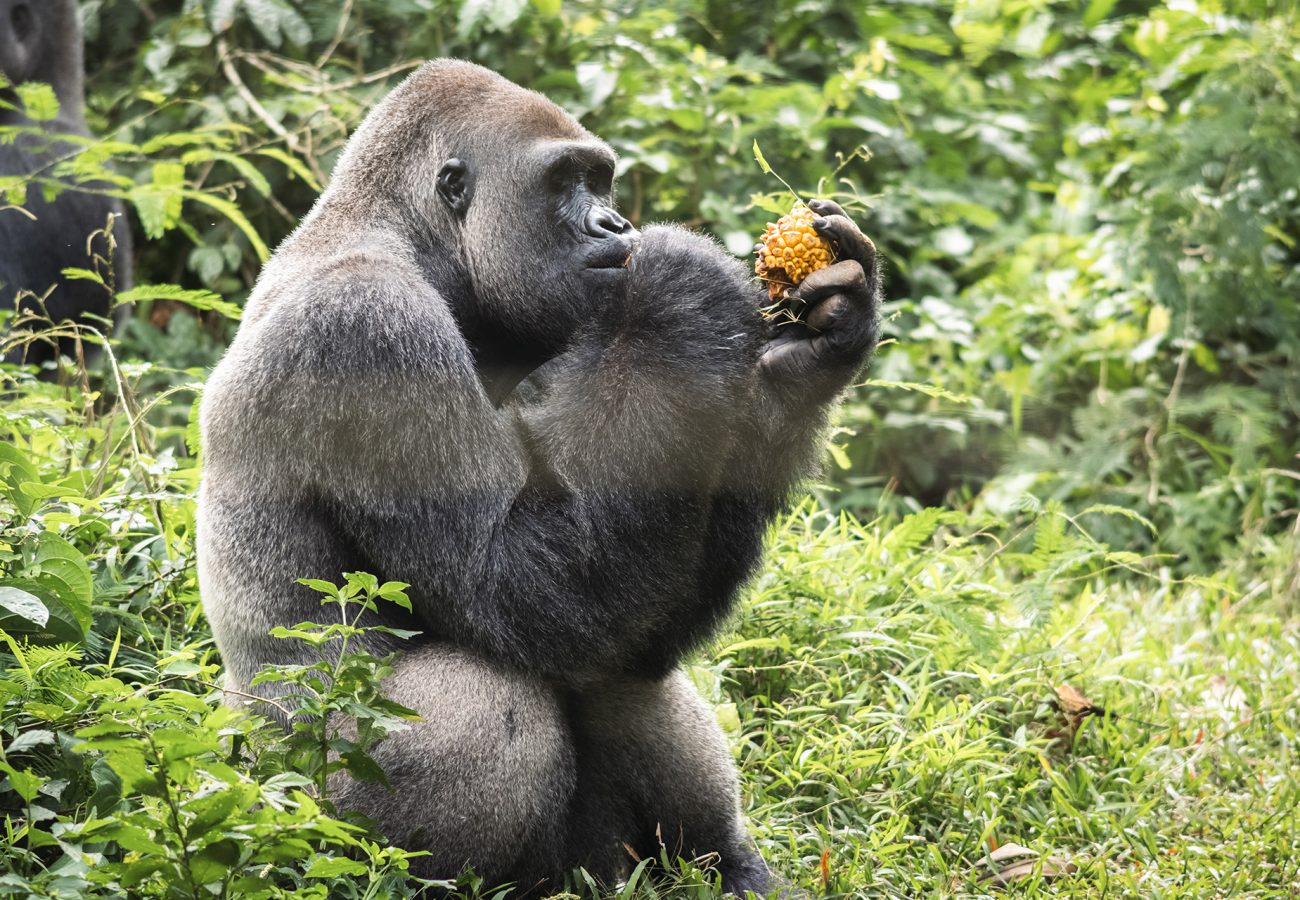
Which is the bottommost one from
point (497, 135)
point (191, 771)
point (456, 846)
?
point (456, 846)

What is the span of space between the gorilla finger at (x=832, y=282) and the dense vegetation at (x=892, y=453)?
0.59m

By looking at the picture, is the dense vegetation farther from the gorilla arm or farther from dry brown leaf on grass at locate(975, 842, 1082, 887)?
the gorilla arm

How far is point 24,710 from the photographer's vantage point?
2564 mm

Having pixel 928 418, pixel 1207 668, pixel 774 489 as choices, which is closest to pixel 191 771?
pixel 774 489

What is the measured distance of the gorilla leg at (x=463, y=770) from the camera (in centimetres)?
263

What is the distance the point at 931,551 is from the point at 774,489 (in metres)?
1.56

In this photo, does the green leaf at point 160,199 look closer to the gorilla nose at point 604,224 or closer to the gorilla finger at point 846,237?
the gorilla nose at point 604,224

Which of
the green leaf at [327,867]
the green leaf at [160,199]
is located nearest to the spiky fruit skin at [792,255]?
the green leaf at [327,867]

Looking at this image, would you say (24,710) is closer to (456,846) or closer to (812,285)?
(456,846)

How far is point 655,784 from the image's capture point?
3.00 metres

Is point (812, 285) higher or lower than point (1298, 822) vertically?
higher

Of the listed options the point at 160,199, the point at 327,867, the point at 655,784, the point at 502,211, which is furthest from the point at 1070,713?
the point at 160,199

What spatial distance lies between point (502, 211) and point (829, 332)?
2.54ft

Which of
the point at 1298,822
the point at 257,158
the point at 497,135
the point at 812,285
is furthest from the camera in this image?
the point at 257,158
